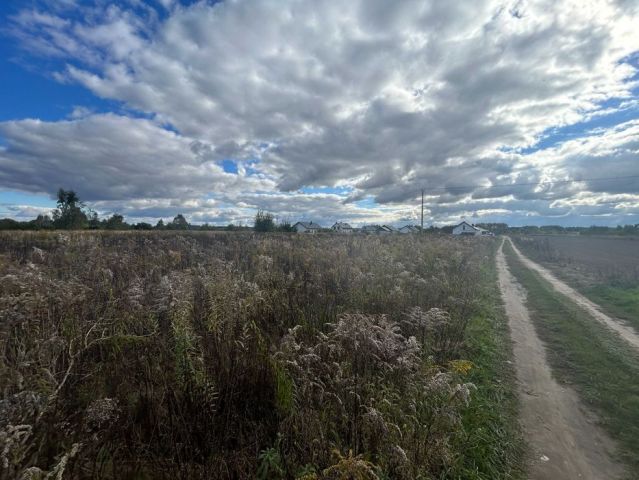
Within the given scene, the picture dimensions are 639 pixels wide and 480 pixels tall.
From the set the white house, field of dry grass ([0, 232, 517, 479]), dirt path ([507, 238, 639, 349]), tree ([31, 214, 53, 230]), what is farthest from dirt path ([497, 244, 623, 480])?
tree ([31, 214, 53, 230])

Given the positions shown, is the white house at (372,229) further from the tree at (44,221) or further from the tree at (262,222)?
the tree at (44,221)

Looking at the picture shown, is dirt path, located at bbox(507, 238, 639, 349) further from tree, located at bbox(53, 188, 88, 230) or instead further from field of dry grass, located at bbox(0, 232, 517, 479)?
tree, located at bbox(53, 188, 88, 230)

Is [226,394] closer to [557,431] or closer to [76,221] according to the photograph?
[557,431]

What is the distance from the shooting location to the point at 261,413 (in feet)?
12.3

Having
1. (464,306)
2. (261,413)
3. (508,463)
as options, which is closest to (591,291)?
(464,306)

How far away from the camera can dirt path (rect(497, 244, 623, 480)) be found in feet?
12.5

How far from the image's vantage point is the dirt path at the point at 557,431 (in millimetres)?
3803

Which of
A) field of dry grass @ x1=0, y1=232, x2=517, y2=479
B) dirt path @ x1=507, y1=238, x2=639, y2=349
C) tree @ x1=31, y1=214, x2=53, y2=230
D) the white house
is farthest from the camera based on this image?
the white house

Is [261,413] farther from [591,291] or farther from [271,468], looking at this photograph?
[591,291]

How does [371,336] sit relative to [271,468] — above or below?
above

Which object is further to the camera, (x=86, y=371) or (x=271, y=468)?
(x=86, y=371)

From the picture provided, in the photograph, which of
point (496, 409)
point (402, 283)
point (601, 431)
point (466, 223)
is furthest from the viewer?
point (466, 223)

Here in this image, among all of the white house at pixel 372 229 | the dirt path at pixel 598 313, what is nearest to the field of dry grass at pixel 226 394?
the dirt path at pixel 598 313

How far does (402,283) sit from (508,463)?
6544 mm
